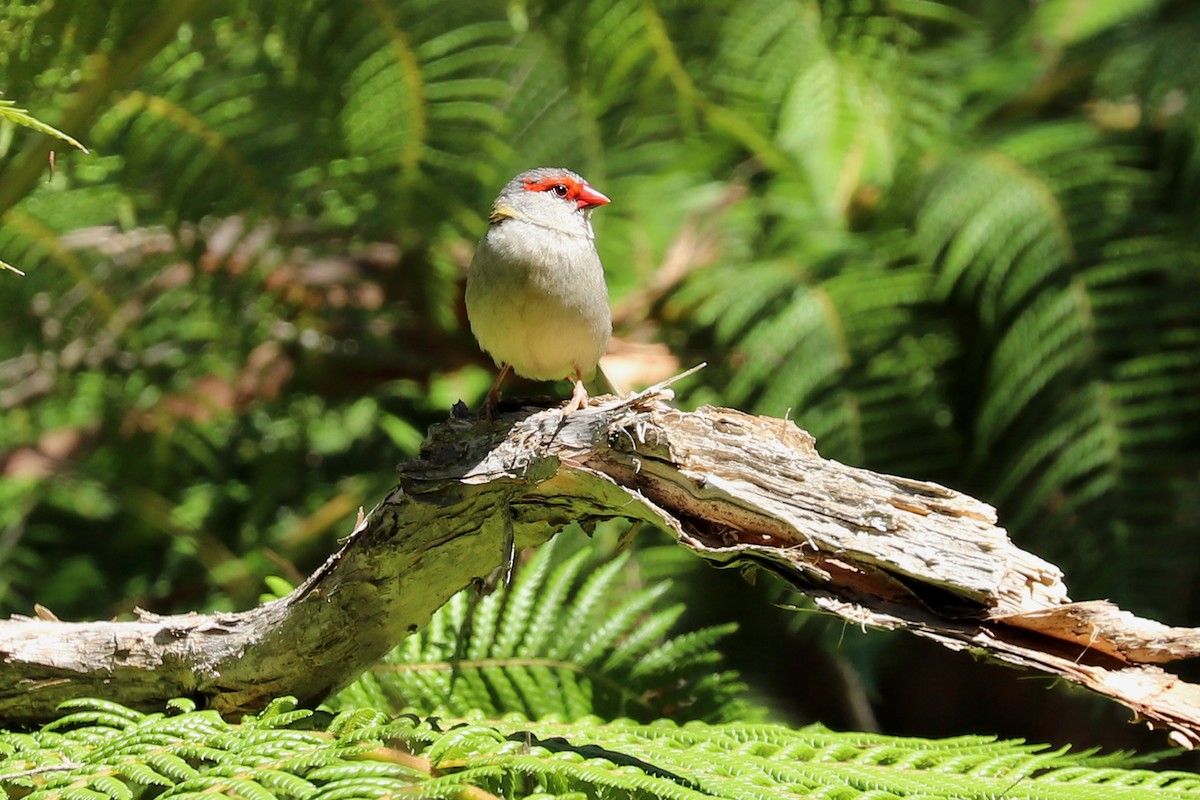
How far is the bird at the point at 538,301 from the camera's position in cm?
232

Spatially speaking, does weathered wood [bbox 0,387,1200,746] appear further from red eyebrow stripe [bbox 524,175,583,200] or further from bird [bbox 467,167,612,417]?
red eyebrow stripe [bbox 524,175,583,200]

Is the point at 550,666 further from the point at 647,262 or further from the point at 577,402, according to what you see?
the point at 647,262

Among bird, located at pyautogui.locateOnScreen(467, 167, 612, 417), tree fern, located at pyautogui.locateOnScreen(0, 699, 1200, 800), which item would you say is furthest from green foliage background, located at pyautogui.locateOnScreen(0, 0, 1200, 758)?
tree fern, located at pyautogui.locateOnScreen(0, 699, 1200, 800)

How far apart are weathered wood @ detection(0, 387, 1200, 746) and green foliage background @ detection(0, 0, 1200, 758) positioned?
1.33m

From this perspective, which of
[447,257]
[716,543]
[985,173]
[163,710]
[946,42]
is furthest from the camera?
[946,42]

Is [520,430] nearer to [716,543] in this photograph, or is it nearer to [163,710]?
[716,543]

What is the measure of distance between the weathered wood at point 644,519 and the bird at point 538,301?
490 millimetres

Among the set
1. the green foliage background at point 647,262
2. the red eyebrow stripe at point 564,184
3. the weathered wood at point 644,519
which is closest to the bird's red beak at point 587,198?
the red eyebrow stripe at point 564,184

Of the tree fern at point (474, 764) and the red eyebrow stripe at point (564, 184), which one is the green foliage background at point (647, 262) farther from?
the tree fern at point (474, 764)

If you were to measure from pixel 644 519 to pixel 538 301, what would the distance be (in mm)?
775

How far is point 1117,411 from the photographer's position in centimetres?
310

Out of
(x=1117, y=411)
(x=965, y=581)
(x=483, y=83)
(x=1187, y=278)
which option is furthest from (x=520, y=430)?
(x=1187, y=278)

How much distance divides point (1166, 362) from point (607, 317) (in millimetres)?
1585

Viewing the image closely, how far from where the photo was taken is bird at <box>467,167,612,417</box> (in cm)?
232
